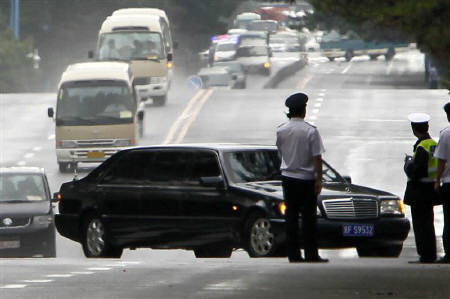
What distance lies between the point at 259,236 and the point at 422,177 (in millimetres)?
2557

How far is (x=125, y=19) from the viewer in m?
46.4

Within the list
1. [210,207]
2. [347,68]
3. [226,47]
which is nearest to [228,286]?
[210,207]

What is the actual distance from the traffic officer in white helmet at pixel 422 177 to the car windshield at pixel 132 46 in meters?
31.9

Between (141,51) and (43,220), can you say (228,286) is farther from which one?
(141,51)

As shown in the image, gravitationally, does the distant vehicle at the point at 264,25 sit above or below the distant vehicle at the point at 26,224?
below

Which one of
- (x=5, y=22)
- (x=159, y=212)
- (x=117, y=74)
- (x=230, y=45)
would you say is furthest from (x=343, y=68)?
(x=159, y=212)

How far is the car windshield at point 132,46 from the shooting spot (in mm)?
44906

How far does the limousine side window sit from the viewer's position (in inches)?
619

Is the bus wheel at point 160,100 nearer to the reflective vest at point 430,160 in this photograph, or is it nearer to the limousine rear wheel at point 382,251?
the limousine rear wheel at point 382,251

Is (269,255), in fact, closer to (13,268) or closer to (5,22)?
(13,268)

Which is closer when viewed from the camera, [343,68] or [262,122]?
[262,122]

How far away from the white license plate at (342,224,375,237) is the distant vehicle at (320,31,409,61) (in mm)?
85407

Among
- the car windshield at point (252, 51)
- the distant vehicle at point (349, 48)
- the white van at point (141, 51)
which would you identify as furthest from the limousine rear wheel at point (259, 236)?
the distant vehicle at point (349, 48)

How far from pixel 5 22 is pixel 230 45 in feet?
50.0
